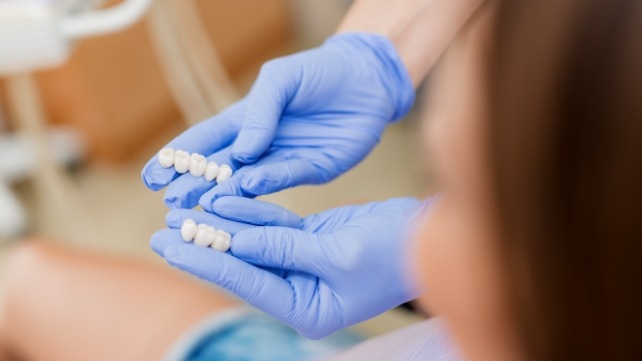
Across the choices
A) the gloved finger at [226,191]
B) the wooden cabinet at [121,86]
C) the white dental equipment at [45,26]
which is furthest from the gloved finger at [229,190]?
the wooden cabinet at [121,86]

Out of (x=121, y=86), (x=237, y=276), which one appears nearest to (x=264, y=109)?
(x=237, y=276)

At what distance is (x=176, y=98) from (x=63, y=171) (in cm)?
35

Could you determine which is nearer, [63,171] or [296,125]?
[296,125]

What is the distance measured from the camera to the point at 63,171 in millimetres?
1995

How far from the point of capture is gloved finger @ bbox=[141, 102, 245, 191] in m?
0.67

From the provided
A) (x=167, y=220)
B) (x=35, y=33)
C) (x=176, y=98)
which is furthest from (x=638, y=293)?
(x=176, y=98)

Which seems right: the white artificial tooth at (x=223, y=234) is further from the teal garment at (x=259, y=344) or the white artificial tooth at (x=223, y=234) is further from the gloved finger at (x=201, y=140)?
the teal garment at (x=259, y=344)

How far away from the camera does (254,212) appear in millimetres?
663

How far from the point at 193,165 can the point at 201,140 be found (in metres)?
0.05

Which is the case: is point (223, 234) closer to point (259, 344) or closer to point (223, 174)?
point (223, 174)

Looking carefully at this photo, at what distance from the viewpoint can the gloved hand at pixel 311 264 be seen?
0.63 m

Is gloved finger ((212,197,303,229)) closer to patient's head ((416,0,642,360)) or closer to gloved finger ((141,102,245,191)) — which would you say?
gloved finger ((141,102,245,191))

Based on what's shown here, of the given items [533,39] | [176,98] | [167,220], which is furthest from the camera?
[176,98]

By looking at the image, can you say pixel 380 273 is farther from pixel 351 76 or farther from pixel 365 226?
pixel 351 76
